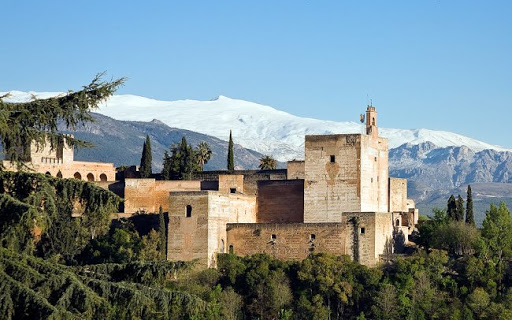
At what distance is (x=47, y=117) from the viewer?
616 inches

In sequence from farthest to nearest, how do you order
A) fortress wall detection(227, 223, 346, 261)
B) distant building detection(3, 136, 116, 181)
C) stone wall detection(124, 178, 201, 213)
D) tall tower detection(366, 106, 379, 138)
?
distant building detection(3, 136, 116, 181) → stone wall detection(124, 178, 201, 213) → tall tower detection(366, 106, 379, 138) → fortress wall detection(227, 223, 346, 261)

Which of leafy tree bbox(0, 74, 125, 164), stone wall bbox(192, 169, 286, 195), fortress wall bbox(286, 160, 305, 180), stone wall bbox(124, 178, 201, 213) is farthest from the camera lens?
fortress wall bbox(286, 160, 305, 180)

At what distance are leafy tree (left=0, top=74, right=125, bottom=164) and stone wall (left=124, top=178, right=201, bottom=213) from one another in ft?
152

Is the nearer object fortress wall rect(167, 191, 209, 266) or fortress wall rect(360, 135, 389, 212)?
fortress wall rect(167, 191, 209, 266)

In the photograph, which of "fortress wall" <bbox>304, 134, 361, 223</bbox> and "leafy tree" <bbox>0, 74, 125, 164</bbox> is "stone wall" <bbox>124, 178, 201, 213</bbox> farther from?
"leafy tree" <bbox>0, 74, 125, 164</bbox>

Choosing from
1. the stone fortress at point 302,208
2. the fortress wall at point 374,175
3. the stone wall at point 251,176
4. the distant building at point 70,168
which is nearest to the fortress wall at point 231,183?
the stone fortress at point 302,208

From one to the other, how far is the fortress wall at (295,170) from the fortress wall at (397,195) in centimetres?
464

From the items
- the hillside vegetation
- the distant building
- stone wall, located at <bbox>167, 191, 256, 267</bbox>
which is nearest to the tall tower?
the hillside vegetation

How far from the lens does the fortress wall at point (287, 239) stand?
54625mm

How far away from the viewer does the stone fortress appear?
54125mm

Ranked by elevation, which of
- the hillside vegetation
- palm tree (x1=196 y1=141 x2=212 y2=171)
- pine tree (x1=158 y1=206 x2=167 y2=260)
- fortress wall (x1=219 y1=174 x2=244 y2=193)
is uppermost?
palm tree (x1=196 y1=141 x2=212 y2=171)

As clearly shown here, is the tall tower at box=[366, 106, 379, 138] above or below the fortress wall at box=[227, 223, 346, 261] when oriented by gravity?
above

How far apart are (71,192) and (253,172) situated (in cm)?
4983

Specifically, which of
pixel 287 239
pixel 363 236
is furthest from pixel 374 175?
pixel 287 239
